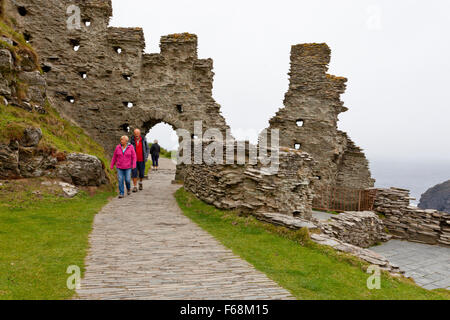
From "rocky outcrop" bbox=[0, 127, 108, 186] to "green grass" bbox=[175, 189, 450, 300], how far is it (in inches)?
211

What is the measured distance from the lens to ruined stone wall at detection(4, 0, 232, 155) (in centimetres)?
1964

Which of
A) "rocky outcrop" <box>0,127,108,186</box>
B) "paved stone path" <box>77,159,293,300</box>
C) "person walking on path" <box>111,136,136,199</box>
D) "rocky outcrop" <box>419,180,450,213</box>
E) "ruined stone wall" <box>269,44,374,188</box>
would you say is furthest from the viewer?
"rocky outcrop" <box>419,180,450,213</box>

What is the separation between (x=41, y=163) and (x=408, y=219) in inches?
737

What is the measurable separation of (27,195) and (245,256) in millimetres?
7490

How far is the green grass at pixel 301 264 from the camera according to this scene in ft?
16.0

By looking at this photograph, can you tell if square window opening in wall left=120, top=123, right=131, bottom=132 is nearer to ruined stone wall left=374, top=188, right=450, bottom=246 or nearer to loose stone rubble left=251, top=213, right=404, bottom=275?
loose stone rubble left=251, top=213, right=404, bottom=275

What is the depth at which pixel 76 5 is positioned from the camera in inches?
774

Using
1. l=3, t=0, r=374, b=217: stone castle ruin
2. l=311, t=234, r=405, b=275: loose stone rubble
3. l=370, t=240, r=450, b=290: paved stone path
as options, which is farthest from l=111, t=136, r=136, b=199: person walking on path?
l=370, t=240, r=450, b=290: paved stone path

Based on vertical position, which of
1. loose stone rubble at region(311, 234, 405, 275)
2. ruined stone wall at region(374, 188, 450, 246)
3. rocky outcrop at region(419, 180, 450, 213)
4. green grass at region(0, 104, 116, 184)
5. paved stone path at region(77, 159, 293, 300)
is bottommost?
rocky outcrop at region(419, 180, 450, 213)

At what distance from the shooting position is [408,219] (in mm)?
17047

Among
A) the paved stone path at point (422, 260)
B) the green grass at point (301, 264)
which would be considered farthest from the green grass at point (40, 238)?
→ the paved stone path at point (422, 260)

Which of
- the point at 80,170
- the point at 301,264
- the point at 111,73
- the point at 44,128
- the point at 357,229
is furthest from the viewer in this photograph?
the point at 111,73

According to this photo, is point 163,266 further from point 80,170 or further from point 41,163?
point 41,163

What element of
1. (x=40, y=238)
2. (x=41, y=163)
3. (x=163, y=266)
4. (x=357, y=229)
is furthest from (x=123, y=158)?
(x=357, y=229)
